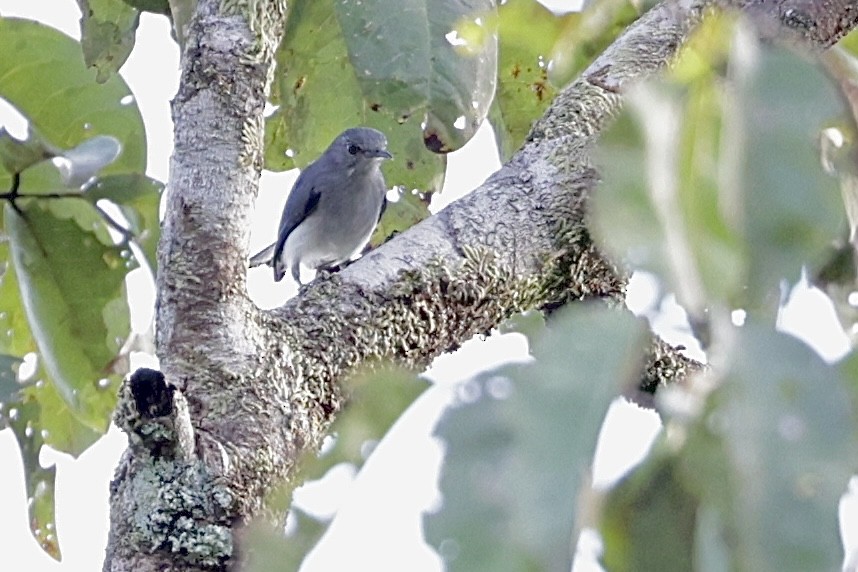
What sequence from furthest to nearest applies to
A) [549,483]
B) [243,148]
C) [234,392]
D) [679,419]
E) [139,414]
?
[243,148] < [234,392] < [139,414] < [679,419] < [549,483]

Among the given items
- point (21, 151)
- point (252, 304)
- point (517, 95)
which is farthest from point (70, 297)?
point (517, 95)

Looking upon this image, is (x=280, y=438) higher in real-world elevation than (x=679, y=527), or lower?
lower

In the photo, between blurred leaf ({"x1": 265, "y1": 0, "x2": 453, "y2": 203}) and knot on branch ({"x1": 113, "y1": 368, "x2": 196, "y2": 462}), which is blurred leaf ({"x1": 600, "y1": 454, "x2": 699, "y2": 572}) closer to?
knot on branch ({"x1": 113, "y1": 368, "x2": 196, "y2": 462})

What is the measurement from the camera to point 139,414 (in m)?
1.50

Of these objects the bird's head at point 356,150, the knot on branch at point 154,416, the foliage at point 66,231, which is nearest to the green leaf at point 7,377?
the foliage at point 66,231

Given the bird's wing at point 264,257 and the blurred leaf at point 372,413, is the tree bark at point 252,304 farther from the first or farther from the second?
the bird's wing at point 264,257

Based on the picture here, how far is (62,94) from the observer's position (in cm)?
273

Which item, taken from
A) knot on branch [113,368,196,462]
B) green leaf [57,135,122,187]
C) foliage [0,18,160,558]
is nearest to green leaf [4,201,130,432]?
foliage [0,18,160,558]

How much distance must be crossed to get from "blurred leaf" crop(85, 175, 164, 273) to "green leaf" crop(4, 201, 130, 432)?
0.22ft

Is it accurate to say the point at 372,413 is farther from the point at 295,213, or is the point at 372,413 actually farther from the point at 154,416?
the point at 295,213

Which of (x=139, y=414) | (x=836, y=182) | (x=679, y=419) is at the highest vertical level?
(x=836, y=182)

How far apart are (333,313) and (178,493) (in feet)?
1.72

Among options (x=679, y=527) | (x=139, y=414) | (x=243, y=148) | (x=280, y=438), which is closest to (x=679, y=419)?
(x=679, y=527)

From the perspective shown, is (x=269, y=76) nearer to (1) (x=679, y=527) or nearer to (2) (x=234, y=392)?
(2) (x=234, y=392)
